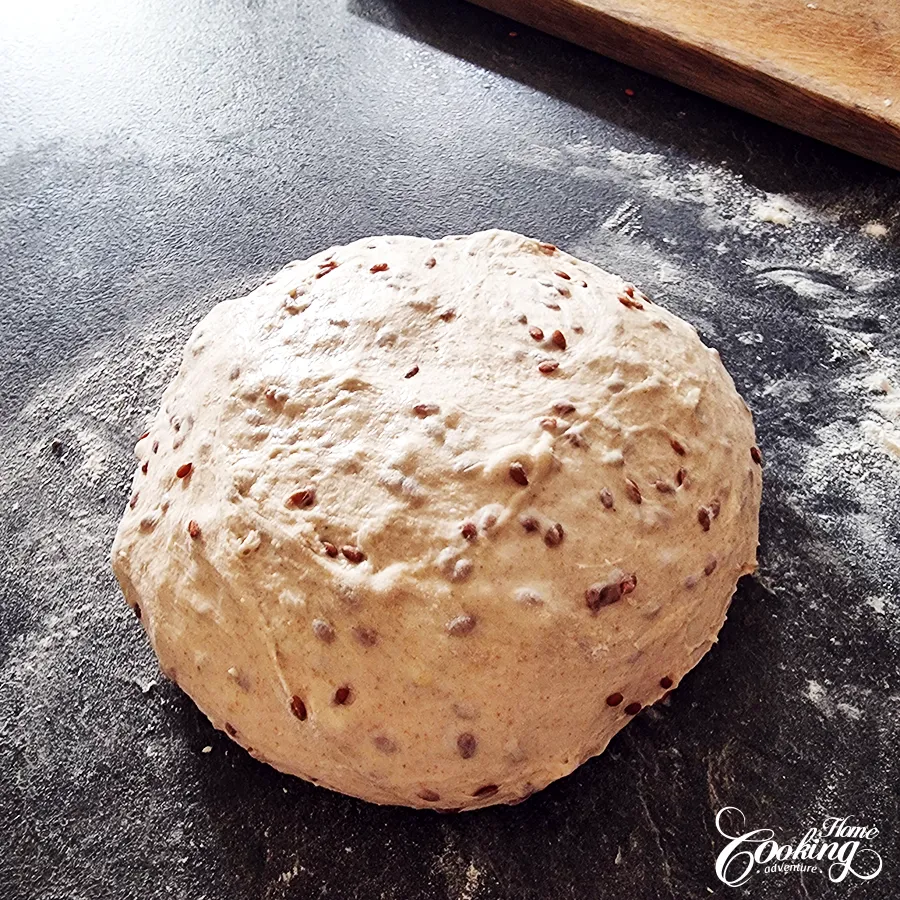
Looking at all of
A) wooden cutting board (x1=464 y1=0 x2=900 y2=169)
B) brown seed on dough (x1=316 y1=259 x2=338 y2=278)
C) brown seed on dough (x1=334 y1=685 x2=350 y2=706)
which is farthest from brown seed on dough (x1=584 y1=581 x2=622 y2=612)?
wooden cutting board (x1=464 y1=0 x2=900 y2=169)

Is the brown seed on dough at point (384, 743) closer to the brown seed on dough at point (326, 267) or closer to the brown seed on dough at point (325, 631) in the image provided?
the brown seed on dough at point (325, 631)

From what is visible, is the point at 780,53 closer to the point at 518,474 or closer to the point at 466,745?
the point at 518,474

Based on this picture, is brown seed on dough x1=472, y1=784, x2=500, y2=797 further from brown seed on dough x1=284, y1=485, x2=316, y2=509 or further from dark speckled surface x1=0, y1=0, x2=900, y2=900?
brown seed on dough x1=284, y1=485, x2=316, y2=509

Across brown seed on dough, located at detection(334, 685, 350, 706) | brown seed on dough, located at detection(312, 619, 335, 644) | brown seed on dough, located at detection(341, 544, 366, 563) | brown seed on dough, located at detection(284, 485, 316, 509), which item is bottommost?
brown seed on dough, located at detection(334, 685, 350, 706)

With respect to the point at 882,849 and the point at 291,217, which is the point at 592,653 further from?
the point at 291,217

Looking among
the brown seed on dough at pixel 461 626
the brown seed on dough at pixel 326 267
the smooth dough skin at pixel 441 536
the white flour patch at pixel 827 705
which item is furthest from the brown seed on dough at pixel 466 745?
the brown seed on dough at pixel 326 267

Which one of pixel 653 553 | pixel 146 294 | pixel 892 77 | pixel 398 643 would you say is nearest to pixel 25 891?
pixel 398 643
